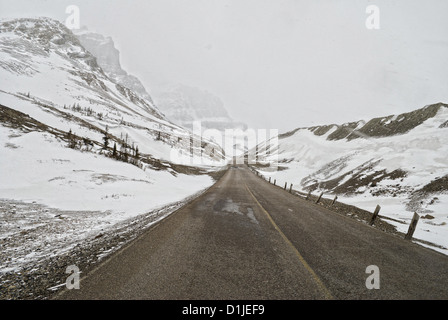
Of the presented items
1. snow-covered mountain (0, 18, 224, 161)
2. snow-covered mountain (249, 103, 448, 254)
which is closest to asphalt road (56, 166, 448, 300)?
snow-covered mountain (249, 103, 448, 254)

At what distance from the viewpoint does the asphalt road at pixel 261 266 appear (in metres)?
3.13

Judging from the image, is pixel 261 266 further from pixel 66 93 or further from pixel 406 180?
pixel 66 93

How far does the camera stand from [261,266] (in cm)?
397

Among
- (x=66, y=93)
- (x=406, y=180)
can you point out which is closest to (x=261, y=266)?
(x=406, y=180)

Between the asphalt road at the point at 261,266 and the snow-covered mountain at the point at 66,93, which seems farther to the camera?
the snow-covered mountain at the point at 66,93

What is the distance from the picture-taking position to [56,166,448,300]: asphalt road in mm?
3133

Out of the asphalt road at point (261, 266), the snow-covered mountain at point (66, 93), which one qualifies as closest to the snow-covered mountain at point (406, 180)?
the asphalt road at point (261, 266)

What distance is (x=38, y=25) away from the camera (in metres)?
168

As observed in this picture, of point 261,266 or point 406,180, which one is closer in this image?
point 261,266

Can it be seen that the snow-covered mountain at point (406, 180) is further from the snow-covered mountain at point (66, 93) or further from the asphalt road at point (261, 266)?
the snow-covered mountain at point (66, 93)

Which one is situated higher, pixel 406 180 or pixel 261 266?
pixel 406 180

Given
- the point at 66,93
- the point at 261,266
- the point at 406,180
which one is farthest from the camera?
the point at 66,93
